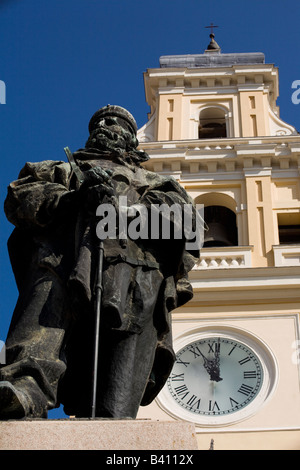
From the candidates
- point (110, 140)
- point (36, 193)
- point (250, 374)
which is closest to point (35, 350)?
point (36, 193)

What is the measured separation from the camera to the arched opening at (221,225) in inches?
637

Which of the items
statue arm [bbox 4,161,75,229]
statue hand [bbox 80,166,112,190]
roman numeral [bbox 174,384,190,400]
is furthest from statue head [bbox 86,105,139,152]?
roman numeral [bbox 174,384,190,400]

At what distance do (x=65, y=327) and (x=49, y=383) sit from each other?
11.7 inches

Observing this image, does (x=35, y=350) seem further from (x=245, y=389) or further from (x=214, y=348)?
(x=214, y=348)

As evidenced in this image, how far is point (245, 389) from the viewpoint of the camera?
13.6 metres

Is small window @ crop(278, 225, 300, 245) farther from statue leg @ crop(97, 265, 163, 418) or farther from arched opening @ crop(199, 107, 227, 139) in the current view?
statue leg @ crop(97, 265, 163, 418)

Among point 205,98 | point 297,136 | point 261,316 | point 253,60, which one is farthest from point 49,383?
point 253,60

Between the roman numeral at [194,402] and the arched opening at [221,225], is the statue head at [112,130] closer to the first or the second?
the roman numeral at [194,402]

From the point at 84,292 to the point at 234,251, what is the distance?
1163 cm

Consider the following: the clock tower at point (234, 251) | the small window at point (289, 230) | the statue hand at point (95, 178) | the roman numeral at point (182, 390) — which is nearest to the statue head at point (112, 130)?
the statue hand at point (95, 178)

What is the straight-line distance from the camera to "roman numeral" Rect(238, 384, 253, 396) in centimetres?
1355

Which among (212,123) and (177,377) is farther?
(212,123)

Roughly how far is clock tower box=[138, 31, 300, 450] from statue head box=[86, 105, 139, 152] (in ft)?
25.3
